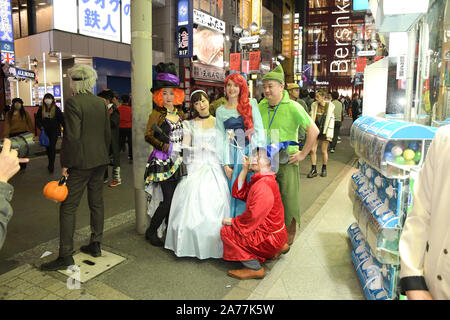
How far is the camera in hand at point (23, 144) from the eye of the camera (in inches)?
73.3

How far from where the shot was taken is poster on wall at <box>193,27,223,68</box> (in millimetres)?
21125

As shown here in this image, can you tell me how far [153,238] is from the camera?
3.96m

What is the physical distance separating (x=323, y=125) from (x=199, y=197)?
529 cm

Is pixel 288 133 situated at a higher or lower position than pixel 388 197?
higher

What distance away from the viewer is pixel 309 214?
17.1 feet

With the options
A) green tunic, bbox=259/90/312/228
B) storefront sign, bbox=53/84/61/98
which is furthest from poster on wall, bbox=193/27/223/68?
green tunic, bbox=259/90/312/228

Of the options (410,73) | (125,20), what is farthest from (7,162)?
(125,20)

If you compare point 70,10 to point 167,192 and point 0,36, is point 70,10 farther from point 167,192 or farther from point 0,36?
point 167,192

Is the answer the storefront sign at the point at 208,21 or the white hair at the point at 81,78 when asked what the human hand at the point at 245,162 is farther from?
the storefront sign at the point at 208,21

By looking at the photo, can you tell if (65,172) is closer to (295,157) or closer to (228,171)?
(228,171)

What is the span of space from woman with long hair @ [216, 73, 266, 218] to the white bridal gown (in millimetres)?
115

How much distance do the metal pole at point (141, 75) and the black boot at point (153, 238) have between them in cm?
51

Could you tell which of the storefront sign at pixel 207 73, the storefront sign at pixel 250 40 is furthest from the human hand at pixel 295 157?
the storefront sign at pixel 207 73

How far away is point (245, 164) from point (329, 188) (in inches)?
151
